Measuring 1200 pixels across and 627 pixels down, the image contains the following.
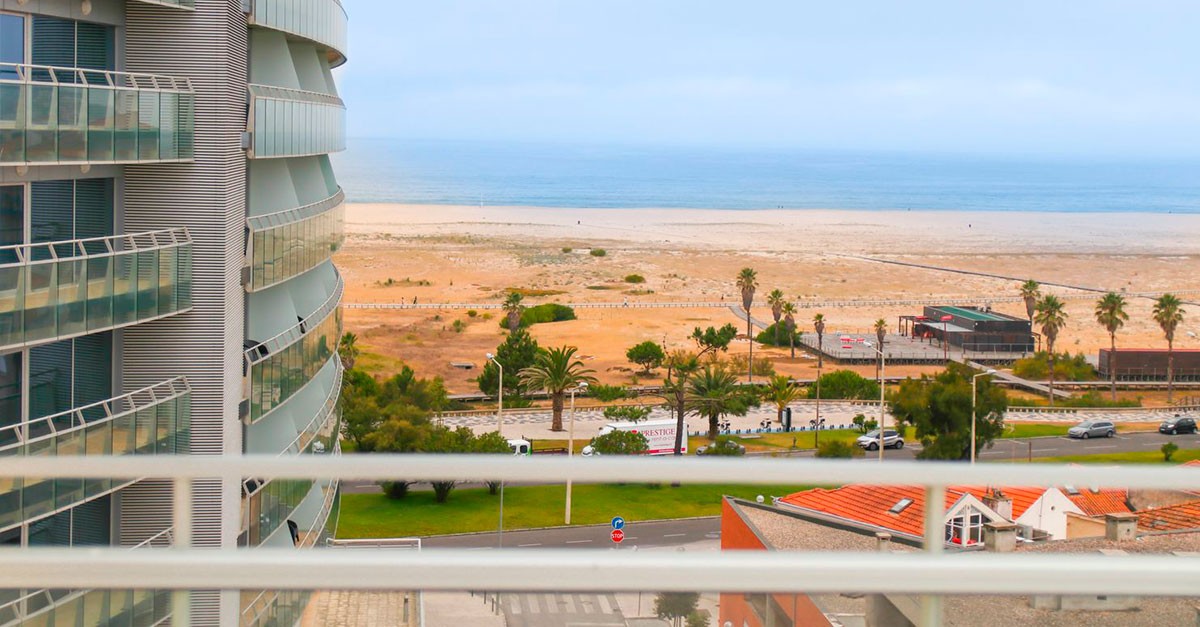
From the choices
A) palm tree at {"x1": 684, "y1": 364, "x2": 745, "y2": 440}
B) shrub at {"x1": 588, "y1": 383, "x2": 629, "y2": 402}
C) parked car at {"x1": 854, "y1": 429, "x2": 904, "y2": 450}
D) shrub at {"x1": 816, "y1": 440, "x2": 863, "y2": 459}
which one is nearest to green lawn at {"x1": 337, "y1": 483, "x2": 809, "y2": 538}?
shrub at {"x1": 816, "y1": 440, "x2": 863, "y2": 459}

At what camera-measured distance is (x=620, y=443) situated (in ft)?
173

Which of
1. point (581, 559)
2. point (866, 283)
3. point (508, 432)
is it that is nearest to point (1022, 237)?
point (866, 283)

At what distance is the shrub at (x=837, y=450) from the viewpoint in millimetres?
53031

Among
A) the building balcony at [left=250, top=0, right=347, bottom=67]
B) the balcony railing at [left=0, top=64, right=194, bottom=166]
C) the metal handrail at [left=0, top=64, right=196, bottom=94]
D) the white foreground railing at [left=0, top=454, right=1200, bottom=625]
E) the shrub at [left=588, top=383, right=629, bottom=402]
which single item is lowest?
the shrub at [left=588, top=383, right=629, bottom=402]

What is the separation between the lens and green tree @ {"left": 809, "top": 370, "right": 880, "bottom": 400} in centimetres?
6931

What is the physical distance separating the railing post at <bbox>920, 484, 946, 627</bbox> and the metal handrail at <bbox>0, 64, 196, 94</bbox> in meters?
12.5

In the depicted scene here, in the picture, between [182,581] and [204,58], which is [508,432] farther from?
[182,581]

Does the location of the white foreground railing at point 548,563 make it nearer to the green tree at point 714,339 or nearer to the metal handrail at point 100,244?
the metal handrail at point 100,244

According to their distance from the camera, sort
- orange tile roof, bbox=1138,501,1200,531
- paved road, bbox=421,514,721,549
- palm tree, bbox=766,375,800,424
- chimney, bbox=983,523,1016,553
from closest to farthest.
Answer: chimney, bbox=983,523,1016,553 → orange tile roof, bbox=1138,501,1200,531 → paved road, bbox=421,514,721,549 → palm tree, bbox=766,375,800,424

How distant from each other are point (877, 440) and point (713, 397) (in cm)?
692

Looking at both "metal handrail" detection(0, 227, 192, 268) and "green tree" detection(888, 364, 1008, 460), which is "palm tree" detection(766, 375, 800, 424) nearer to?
"green tree" detection(888, 364, 1008, 460)

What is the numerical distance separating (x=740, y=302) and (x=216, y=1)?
8813 cm

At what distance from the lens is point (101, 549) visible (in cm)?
364

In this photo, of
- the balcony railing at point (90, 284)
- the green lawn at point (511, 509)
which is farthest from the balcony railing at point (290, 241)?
the green lawn at point (511, 509)
